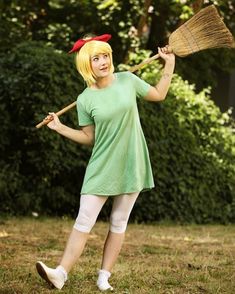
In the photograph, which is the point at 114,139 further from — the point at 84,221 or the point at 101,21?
the point at 101,21

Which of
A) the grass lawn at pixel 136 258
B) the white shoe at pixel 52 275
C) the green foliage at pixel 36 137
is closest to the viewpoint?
the white shoe at pixel 52 275

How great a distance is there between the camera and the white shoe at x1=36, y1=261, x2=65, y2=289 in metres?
4.43

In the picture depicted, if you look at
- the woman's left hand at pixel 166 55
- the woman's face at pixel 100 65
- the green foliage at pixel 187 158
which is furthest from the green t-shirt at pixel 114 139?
the green foliage at pixel 187 158

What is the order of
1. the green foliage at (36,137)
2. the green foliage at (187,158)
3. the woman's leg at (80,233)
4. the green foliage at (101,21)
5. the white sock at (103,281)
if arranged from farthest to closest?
the green foliage at (101,21), the green foliage at (187,158), the green foliage at (36,137), the white sock at (103,281), the woman's leg at (80,233)

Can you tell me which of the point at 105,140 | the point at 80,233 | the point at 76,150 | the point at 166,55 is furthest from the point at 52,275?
the point at 76,150

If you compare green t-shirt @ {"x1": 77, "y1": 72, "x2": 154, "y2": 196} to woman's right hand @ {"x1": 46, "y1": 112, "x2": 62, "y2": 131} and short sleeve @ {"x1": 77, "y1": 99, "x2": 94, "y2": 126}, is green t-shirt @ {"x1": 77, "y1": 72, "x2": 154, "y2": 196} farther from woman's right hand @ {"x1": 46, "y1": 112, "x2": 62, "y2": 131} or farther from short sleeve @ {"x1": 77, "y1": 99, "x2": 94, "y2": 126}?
woman's right hand @ {"x1": 46, "y1": 112, "x2": 62, "y2": 131}

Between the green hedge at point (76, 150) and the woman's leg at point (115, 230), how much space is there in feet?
14.2

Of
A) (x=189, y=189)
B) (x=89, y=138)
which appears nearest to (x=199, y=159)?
(x=189, y=189)

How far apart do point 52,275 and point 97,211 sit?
51cm

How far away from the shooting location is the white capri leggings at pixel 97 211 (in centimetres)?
458

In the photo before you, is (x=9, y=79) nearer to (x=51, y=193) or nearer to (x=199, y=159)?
(x=51, y=193)

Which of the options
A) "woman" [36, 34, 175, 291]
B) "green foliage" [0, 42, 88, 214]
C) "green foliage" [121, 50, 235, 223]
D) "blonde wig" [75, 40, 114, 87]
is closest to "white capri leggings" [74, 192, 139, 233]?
"woman" [36, 34, 175, 291]

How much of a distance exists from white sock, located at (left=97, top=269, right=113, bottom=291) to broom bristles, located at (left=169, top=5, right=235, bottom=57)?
1632 mm

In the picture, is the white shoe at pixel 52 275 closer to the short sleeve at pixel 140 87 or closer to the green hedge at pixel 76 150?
the short sleeve at pixel 140 87
